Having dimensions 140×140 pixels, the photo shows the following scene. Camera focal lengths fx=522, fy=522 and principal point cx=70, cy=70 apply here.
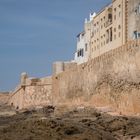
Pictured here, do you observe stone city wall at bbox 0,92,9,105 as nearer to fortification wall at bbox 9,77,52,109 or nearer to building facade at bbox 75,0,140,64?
building facade at bbox 75,0,140,64

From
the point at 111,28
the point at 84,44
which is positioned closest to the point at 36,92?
the point at 111,28

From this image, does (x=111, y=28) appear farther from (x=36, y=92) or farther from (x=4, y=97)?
(x=4, y=97)

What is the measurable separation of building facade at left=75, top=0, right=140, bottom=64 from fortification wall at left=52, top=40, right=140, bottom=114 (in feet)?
21.2

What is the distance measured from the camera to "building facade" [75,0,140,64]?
46000 millimetres

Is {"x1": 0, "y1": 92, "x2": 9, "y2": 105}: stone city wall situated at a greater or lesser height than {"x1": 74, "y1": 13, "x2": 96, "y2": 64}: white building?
lesser

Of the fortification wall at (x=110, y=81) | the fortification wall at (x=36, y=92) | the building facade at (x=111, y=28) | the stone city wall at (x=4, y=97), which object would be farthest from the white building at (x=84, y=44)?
the stone city wall at (x=4, y=97)

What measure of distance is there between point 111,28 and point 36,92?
10.3 m

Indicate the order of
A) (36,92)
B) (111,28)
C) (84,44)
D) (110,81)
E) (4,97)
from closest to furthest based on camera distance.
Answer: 1. (110,81)
2. (111,28)
3. (36,92)
4. (84,44)
5. (4,97)

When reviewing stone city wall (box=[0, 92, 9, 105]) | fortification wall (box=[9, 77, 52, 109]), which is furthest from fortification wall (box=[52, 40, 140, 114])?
stone city wall (box=[0, 92, 9, 105])

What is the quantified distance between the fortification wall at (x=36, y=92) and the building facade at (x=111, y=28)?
7089 mm

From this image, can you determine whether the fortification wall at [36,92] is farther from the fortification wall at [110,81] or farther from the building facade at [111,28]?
the fortification wall at [110,81]

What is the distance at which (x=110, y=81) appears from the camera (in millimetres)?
32594

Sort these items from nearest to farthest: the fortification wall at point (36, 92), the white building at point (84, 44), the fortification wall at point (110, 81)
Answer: the fortification wall at point (110, 81)
the fortification wall at point (36, 92)
the white building at point (84, 44)

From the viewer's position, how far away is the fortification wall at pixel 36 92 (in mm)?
53112
